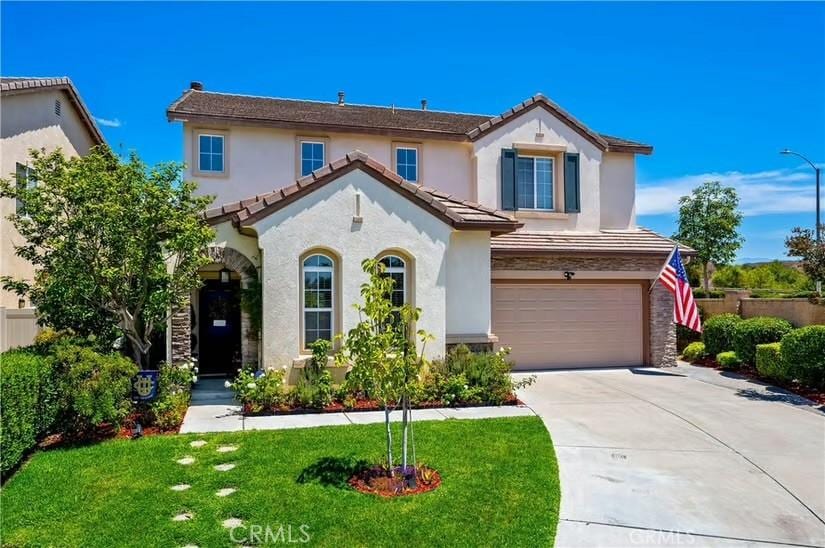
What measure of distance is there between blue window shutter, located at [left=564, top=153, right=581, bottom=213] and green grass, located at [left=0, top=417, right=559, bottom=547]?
33.0 ft

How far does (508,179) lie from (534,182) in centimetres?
98

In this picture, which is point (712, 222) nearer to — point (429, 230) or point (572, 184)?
point (572, 184)

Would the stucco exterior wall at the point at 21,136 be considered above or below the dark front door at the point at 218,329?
above

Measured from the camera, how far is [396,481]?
22.3ft

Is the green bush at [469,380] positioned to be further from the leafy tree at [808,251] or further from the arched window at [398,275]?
the leafy tree at [808,251]

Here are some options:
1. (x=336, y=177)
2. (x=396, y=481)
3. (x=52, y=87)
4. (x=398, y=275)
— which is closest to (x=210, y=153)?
(x=336, y=177)

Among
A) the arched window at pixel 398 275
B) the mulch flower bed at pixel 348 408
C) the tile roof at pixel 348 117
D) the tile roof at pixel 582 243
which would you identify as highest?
the tile roof at pixel 348 117

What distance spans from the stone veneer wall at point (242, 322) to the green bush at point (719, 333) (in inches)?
548

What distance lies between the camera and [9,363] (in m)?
7.12

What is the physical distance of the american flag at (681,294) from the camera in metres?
15.4

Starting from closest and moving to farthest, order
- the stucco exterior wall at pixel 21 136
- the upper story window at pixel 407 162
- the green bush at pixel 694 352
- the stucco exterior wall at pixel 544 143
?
1. the stucco exterior wall at pixel 21 136
2. the upper story window at pixel 407 162
3. the stucco exterior wall at pixel 544 143
4. the green bush at pixel 694 352

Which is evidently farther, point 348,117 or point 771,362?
point 348,117

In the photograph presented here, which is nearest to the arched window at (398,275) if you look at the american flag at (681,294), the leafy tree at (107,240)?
the leafy tree at (107,240)

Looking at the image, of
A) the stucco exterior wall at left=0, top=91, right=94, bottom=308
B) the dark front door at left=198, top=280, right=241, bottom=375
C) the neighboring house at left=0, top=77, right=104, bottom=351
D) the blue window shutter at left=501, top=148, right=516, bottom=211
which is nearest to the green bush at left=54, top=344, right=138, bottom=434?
the dark front door at left=198, top=280, right=241, bottom=375
